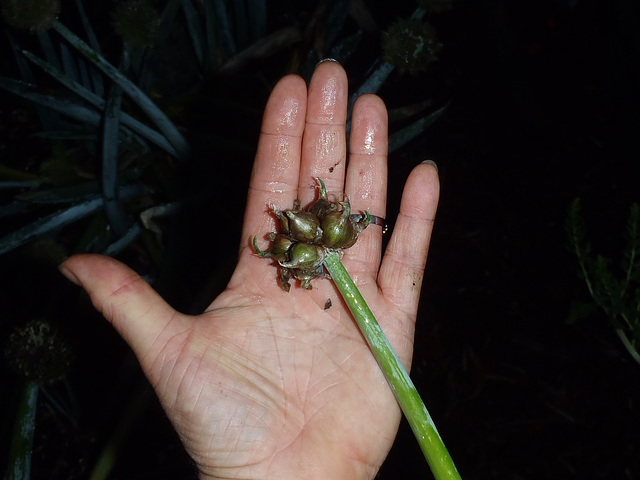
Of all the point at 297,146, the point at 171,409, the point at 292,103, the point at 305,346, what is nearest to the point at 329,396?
the point at 305,346

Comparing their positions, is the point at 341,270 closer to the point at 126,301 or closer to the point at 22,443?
the point at 126,301

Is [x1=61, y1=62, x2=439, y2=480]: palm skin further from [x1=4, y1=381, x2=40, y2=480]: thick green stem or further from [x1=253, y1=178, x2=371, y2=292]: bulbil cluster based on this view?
[x1=4, y1=381, x2=40, y2=480]: thick green stem

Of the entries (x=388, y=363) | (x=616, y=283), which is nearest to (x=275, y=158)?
(x=388, y=363)

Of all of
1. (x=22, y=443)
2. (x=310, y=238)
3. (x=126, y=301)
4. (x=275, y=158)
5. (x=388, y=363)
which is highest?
(x=275, y=158)

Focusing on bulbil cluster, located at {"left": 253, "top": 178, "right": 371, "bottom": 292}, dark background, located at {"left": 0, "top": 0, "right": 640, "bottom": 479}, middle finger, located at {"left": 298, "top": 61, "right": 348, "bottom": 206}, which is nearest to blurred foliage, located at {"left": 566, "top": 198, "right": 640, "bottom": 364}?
dark background, located at {"left": 0, "top": 0, "right": 640, "bottom": 479}

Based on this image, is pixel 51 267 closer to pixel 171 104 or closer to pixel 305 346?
pixel 171 104

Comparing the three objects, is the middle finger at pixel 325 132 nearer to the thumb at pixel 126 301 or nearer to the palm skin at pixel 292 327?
the palm skin at pixel 292 327

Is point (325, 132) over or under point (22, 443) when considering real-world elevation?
over
